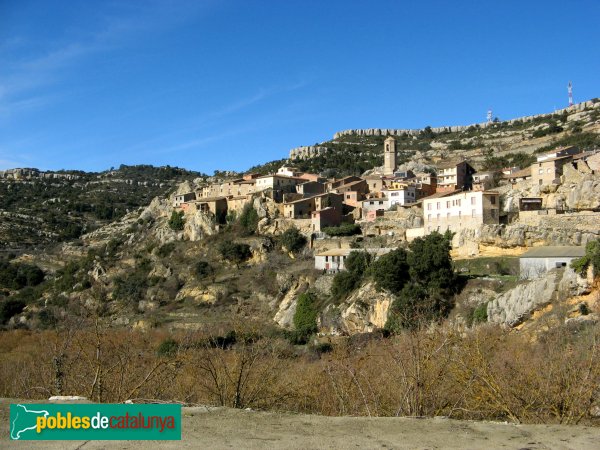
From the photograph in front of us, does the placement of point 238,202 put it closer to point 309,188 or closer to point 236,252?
point 309,188

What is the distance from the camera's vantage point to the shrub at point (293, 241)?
51781mm

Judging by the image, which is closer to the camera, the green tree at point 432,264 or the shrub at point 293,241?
the green tree at point 432,264

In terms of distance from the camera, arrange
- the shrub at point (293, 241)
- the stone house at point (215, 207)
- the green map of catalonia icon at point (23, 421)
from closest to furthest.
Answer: the green map of catalonia icon at point (23, 421), the shrub at point (293, 241), the stone house at point (215, 207)

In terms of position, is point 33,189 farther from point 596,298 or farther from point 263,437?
point 263,437

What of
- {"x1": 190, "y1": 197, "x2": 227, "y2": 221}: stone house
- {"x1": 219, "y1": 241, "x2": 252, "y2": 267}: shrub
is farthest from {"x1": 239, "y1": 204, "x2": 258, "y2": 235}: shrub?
{"x1": 219, "y1": 241, "x2": 252, "y2": 267}: shrub

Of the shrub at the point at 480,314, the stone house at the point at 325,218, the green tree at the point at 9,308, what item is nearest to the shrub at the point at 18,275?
the green tree at the point at 9,308

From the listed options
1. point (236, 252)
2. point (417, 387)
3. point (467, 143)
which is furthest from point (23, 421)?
point (467, 143)

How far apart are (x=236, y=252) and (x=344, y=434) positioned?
4684 centimetres

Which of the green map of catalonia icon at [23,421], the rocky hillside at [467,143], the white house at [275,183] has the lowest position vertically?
the green map of catalonia icon at [23,421]

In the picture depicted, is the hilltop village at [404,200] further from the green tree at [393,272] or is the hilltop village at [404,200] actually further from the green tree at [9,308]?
the green tree at [9,308]

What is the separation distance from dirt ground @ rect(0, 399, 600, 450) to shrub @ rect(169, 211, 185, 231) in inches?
2187

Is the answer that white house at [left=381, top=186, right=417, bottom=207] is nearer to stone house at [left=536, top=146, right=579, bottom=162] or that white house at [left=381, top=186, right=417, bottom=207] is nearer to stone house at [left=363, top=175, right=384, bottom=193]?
stone house at [left=363, top=175, right=384, bottom=193]

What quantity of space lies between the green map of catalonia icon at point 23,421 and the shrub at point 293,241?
44665 mm

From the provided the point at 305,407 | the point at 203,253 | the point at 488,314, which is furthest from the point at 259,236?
the point at 305,407
